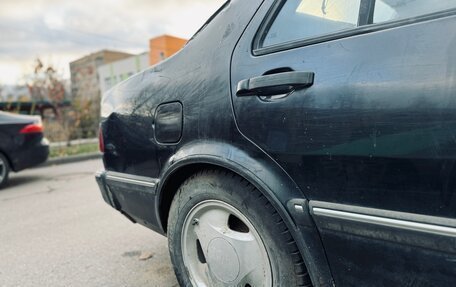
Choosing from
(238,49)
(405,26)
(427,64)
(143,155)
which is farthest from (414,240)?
(143,155)

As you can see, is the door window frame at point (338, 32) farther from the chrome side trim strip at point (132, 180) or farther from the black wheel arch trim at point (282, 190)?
the chrome side trim strip at point (132, 180)

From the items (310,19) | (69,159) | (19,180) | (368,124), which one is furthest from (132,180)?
(69,159)

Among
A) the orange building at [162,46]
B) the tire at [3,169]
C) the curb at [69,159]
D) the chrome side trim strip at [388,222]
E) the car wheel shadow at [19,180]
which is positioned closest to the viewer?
the chrome side trim strip at [388,222]

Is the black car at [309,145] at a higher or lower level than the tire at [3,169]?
higher

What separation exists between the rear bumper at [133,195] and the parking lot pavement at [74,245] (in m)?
0.49

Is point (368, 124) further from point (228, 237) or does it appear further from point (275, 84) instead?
point (228, 237)

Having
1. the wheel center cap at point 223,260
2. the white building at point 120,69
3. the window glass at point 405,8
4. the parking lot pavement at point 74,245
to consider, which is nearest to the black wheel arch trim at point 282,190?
the wheel center cap at point 223,260

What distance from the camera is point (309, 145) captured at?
144 cm

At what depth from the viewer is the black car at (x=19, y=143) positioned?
5.91 m

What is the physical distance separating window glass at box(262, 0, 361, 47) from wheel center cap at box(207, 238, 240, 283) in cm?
98

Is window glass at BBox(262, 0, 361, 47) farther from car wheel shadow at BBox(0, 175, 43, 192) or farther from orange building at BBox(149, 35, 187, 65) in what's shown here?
orange building at BBox(149, 35, 187, 65)

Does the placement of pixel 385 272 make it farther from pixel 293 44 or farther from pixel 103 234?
pixel 103 234

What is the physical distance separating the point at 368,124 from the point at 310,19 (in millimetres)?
559

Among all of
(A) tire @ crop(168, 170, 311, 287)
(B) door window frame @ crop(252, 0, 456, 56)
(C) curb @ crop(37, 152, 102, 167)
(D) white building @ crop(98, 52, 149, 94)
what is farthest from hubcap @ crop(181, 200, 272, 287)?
(D) white building @ crop(98, 52, 149, 94)
